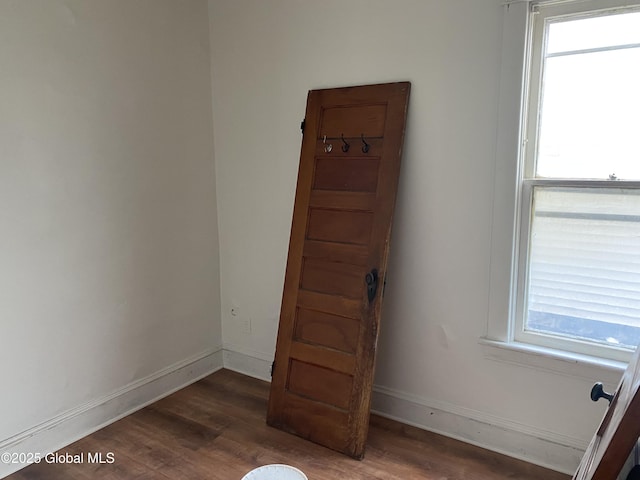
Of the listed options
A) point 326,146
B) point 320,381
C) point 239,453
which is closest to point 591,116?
point 326,146

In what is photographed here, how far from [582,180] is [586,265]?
1.18 ft

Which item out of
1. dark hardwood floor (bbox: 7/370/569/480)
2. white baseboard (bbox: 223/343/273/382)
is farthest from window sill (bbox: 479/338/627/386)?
white baseboard (bbox: 223/343/273/382)

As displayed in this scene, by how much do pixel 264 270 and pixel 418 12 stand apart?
1.65 metres

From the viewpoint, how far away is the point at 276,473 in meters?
1.97

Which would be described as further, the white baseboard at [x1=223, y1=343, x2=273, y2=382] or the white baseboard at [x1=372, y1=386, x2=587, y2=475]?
the white baseboard at [x1=223, y1=343, x2=273, y2=382]

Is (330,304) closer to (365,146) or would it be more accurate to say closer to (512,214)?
(365,146)

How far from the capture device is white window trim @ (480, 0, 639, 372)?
186cm

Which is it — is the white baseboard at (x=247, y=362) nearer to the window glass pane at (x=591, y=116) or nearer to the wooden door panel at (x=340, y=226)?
the wooden door panel at (x=340, y=226)

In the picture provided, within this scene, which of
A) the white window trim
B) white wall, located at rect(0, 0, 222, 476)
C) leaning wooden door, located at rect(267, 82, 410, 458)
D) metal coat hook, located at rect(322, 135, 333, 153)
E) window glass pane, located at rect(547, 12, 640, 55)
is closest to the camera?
window glass pane, located at rect(547, 12, 640, 55)

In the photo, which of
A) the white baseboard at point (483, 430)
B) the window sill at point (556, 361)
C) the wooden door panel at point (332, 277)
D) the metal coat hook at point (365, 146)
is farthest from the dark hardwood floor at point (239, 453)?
the metal coat hook at point (365, 146)

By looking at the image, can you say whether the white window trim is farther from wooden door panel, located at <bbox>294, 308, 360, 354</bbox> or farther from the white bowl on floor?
the white bowl on floor

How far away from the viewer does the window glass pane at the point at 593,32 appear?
1.74 metres

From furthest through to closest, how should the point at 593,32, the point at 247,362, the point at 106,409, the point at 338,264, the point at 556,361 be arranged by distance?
the point at 247,362, the point at 106,409, the point at 338,264, the point at 556,361, the point at 593,32

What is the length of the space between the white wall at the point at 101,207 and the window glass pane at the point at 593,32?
1.92 m
